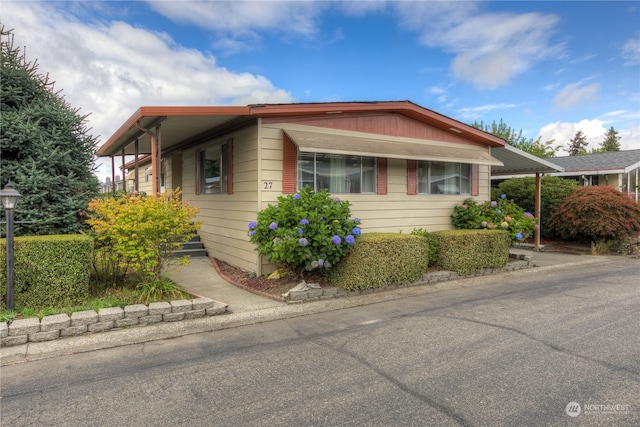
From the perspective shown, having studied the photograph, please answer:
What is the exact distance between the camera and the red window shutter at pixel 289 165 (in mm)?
7344

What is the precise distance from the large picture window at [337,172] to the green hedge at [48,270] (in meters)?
4.03

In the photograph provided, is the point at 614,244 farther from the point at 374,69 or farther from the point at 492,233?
the point at 374,69

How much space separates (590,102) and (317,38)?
1460 centimetres

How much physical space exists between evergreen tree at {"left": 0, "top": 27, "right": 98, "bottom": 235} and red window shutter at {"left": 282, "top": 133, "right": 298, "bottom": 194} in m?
3.20

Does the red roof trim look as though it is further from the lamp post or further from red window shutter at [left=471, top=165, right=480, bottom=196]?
the lamp post

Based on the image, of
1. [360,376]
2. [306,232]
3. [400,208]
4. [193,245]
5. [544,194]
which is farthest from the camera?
[544,194]

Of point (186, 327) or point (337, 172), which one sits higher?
point (337, 172)

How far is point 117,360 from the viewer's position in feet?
12.2

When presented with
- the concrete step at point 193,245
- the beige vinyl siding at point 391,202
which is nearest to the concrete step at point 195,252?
the concrete step at point 193,245

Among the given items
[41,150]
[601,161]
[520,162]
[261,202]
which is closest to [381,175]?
[261,202]

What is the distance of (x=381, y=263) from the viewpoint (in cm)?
675

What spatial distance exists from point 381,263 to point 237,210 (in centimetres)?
323

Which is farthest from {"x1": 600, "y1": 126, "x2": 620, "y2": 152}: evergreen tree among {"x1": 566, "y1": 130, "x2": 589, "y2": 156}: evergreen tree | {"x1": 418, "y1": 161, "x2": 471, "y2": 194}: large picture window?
{"x1": 418, "y1": 161, "x2": 471, "y2": 194}: large picture window

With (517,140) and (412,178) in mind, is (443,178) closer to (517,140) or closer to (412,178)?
(412,178)
